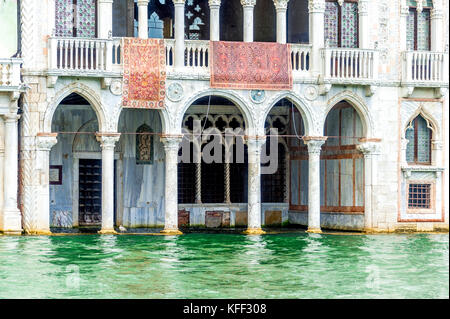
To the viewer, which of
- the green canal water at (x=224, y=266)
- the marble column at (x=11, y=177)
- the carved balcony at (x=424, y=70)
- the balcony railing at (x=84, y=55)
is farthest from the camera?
the carved balcony at (x=424, y=70)

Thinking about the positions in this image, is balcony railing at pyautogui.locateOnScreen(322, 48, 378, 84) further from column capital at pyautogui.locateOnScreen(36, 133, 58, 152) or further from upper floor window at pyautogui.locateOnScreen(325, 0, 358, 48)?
column capital at pyautogui.locateOnScreen(36, 133, 58, 152)

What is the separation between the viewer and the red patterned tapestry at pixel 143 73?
29.4 metres

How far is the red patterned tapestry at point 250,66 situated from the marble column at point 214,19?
0.77 feet

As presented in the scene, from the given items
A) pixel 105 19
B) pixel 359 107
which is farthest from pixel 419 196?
pixel 105 19

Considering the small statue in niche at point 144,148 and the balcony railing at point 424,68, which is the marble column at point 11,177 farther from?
the balcony railing at point 424,68

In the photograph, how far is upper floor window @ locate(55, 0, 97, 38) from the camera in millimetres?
29312

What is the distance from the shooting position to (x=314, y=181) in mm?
30922

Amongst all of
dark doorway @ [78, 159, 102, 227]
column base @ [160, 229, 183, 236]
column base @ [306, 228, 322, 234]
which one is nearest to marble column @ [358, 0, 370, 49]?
column base @ [306, 228, 322, 234]

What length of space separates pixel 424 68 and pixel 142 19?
7.91 metres

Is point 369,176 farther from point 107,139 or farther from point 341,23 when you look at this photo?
point 107,139

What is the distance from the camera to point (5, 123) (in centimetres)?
2884

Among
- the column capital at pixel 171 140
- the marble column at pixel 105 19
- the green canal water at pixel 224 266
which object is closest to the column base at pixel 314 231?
the green canal water at pixel 224 266

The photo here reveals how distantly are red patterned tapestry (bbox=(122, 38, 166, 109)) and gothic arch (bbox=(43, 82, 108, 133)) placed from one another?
67 cm
